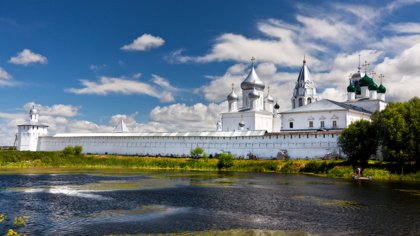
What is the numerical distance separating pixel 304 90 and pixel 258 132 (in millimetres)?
11721

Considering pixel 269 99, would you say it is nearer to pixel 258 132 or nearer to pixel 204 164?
pixel 258 132

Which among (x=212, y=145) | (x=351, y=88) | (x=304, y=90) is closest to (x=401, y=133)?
(x=212, y=145)

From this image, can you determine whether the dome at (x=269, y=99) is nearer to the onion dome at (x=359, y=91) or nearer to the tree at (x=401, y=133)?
the onion dome at (x=359, y=91)

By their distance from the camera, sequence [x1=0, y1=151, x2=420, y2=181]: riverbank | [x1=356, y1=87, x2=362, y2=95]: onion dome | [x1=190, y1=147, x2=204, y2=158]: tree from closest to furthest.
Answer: [x1=0, y1=151, x2=420, y2=181]: riverbank, [x1=190, y1=147, x2=204, y2=158]: tree, [x1=356, y1=87, x2=362, y2=95]: onion dome

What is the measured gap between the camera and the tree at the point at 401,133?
20.6 meters

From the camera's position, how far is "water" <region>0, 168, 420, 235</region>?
378 inches

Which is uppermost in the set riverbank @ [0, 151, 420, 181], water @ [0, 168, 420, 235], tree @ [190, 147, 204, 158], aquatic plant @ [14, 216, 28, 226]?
tree @ [190, 147, 204, 158]

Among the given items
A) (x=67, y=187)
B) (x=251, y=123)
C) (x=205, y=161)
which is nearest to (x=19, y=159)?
(x=205, y=161)

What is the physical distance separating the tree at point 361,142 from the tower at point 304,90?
17936 mm

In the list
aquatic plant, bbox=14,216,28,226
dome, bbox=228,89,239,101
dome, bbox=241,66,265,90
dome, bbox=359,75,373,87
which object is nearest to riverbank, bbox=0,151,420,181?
dome, bbox=228,89,239,101

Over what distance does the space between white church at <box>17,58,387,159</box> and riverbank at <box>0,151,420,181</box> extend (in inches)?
100

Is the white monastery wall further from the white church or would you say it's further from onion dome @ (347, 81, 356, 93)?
onion dome @ (347, 81, 356, 93)

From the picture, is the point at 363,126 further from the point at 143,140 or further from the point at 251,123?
the point at 143,140

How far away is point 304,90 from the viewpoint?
41938 millimetres
